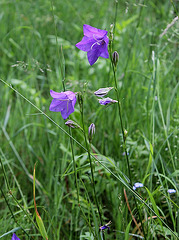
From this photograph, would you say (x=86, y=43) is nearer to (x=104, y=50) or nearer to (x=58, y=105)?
(x=104, y=50)

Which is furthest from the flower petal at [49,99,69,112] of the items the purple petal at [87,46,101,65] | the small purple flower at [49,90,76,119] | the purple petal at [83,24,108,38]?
the purple petal at [83,24,108,38]

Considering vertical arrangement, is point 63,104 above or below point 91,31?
below

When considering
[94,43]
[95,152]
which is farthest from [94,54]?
[95,152]

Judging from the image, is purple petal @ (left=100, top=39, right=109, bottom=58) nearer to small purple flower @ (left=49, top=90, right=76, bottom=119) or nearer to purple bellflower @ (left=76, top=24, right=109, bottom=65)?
purple bellflower @ (left=76, top=24, right=109, bottom=65)

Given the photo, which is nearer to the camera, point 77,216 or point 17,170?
point 77,216

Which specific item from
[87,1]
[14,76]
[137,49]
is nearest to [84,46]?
[137,49]

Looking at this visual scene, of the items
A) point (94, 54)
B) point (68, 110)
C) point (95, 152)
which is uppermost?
point (94, 54)

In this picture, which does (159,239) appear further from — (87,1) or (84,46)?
(87,1)

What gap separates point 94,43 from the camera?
1344mm

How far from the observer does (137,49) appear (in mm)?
3023

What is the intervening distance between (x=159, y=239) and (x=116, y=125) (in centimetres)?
93

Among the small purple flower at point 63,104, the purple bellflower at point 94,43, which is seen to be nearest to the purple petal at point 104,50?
the purple bellflower at point 94,43

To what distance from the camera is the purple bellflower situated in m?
1.33

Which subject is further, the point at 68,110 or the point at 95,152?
the point at 95,152
